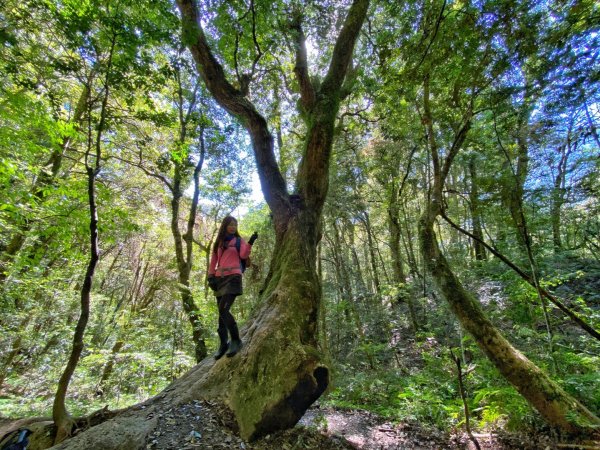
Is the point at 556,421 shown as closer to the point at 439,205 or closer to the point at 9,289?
the point at 439,205

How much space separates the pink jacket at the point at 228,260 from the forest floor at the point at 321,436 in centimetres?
156

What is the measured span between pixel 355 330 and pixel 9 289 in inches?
421

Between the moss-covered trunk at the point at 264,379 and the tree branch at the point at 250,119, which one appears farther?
the tree branch at the point at 250,119

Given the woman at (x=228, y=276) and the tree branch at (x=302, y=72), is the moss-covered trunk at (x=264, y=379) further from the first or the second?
the tree branch at (x=302, y=72)

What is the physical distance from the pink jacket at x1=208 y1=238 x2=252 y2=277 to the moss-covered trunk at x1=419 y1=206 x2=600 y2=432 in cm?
335

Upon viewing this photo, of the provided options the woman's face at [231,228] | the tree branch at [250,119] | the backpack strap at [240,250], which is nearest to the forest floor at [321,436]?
the backpack strap at [240,250]

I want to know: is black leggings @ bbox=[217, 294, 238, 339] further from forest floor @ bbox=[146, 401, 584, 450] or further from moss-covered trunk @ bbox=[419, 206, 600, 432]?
moss-covered trunk @ bbox=[419, 206, 600, 432]

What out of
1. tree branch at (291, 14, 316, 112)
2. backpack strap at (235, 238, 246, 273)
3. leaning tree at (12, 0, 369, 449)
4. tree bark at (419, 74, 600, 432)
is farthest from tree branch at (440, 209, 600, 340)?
backpack strap at (235, 238, 246, 273)

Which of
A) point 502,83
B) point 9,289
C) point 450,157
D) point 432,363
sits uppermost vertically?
point 502,83

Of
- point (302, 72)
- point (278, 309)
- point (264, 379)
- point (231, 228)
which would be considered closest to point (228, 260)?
point (231, 228)

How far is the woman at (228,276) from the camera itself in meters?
3.82

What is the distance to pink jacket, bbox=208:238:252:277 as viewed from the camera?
399 cm

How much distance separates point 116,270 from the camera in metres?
16.4

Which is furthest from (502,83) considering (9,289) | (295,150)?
(9,289)
